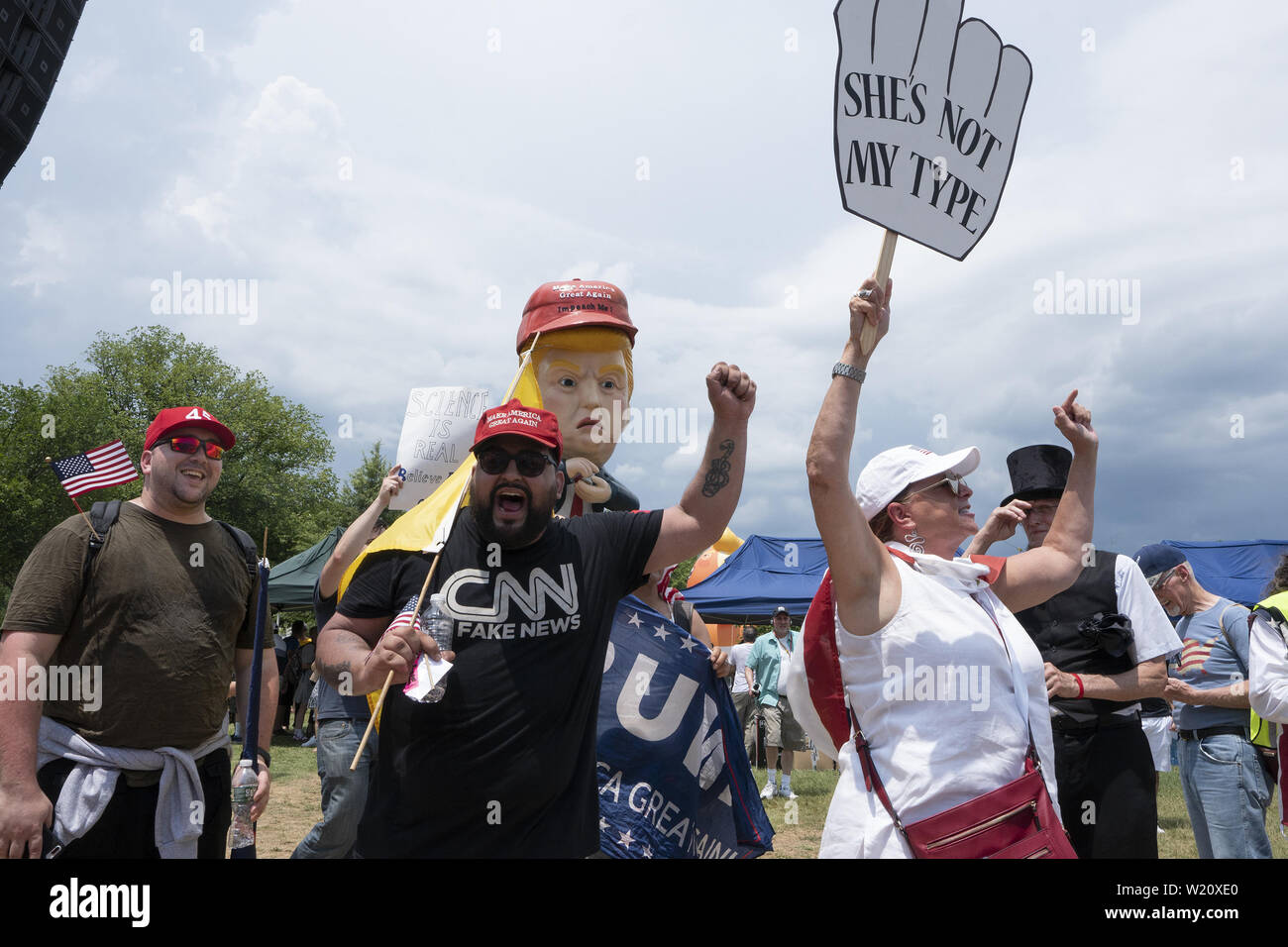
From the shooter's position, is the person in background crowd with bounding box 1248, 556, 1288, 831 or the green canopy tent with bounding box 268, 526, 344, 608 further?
the green canopy tent with bounding box 268, 526, 344, 608

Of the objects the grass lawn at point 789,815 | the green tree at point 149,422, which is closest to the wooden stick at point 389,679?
the grass lawn at point 789,815

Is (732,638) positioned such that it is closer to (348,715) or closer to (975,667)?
(348,715)

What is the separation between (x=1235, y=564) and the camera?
17594 mm

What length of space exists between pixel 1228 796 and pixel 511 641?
4158 millimetres

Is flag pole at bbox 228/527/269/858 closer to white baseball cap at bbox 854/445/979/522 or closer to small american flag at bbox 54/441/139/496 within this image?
small american flag at bbox 54/441/139/496

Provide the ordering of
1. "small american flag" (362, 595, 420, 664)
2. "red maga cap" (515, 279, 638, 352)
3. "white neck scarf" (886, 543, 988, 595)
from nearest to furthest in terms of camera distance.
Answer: "white neck scarf" (886, 543, 988, 595) < "small american flag" (362, 595, 420, 664) < "red maga cap" (515, 279, 638, 352)

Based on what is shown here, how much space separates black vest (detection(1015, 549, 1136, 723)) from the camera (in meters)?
4.06

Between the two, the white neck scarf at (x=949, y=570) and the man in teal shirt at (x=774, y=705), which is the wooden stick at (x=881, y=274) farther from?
the man in teal shirt at (x=774, y=705)

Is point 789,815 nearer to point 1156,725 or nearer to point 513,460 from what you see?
point 1156,725

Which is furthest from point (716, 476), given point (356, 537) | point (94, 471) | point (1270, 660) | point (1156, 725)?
point (1156, 725)

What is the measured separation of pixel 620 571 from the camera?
3.19m

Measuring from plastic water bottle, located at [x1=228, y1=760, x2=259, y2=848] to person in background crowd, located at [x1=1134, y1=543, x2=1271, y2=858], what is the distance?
429 centimetres

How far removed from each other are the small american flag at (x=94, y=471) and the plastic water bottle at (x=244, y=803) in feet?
5.78

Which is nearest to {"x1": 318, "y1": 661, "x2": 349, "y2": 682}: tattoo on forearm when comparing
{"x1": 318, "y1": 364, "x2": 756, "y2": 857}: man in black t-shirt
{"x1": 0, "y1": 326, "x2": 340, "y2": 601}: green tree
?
{"x1": 318, "y1": 364, "x2": 756, "y2": 857}: man in black t-shirt
